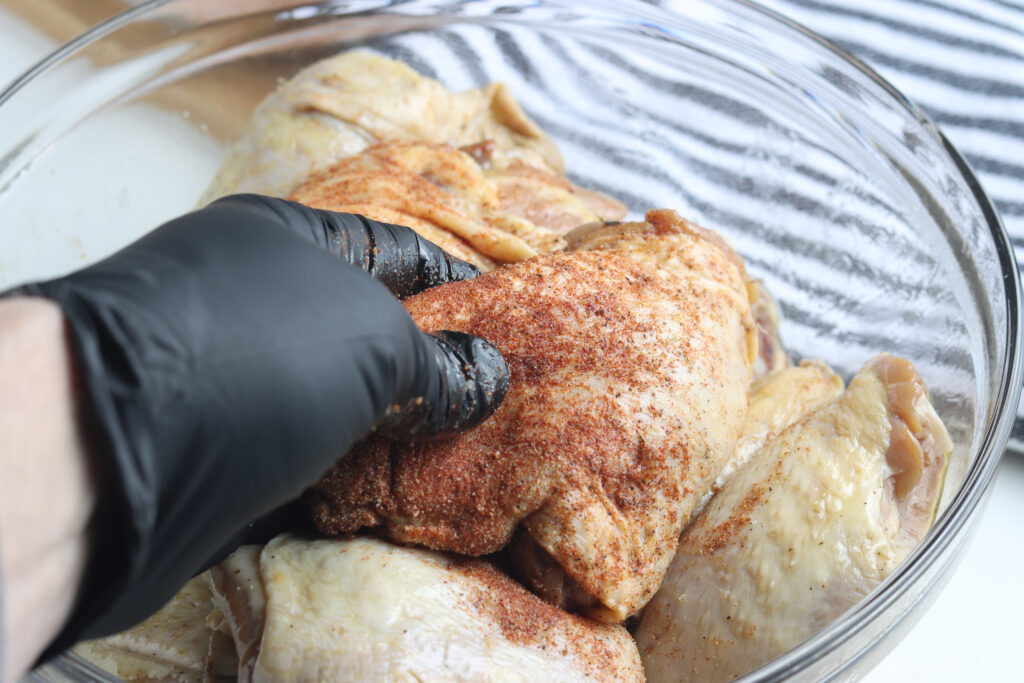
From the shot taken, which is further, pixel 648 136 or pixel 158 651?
pixel 648 136

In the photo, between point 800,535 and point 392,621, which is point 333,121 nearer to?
point 392,621

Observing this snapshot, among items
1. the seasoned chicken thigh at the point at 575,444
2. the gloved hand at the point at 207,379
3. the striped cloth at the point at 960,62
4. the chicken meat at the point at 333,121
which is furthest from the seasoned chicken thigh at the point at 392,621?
the striped cloth at the point at 960,62

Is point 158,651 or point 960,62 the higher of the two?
point 960,62

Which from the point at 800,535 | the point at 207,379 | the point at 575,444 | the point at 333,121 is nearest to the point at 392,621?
the point at 575,444

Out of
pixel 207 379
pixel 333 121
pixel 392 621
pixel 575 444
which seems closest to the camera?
pixel 207 379

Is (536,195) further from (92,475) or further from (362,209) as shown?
(92,475)

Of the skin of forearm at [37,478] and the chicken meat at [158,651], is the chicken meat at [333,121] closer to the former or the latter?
the chicken meat at [158,651]

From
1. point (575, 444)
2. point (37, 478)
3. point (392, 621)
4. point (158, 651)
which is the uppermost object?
point (37, 478)
